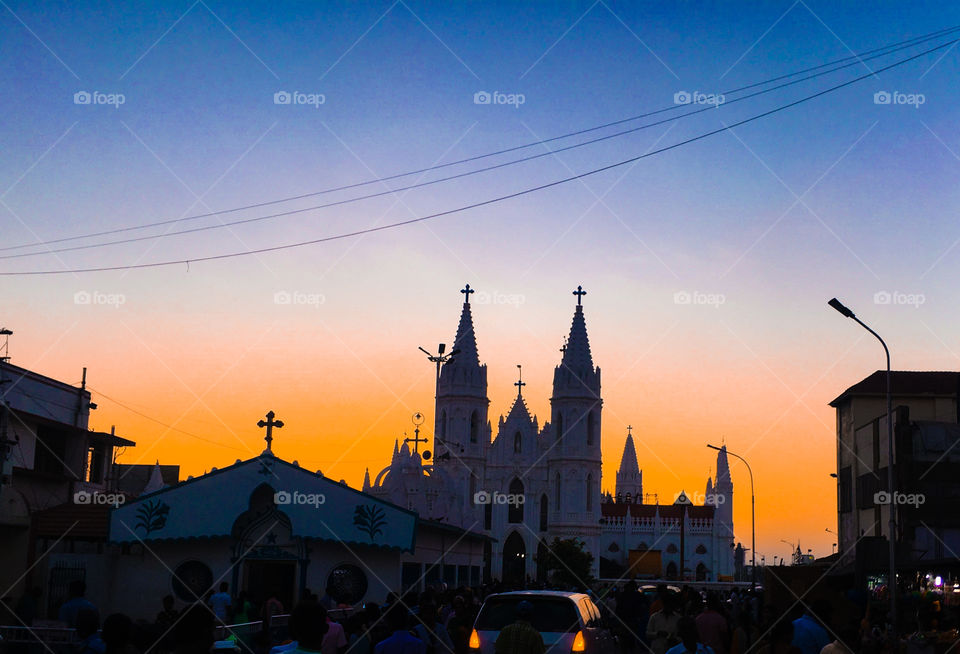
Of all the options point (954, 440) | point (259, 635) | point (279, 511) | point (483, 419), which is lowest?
point (259, 635)

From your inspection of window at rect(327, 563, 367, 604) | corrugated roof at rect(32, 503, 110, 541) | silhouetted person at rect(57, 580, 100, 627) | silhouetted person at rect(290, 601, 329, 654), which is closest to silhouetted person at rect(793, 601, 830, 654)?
silhouetted person at rect(290, 601, 329, 654)

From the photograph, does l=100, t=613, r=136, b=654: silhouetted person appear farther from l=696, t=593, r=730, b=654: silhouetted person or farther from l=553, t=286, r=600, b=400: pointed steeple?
l=553, t=286, r=600, b=400: pointed steeple

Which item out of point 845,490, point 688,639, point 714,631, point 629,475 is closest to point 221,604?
point 714,631

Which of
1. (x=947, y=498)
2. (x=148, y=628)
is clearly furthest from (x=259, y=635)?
(x=947, y=498)

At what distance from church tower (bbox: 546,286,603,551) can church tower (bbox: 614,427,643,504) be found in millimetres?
52603

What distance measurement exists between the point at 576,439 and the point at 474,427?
10.3 metres

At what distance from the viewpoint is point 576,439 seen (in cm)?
11112

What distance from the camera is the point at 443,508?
48.8 meters

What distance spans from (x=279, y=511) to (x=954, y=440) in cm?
2485

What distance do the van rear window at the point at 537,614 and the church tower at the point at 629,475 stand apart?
151m

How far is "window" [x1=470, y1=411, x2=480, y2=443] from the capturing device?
110m

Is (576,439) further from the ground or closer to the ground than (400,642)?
further from the ground

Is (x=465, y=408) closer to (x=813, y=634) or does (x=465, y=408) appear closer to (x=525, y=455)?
(x=525, y=455)

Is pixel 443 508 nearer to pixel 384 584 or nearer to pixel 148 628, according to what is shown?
pixel 384 584
